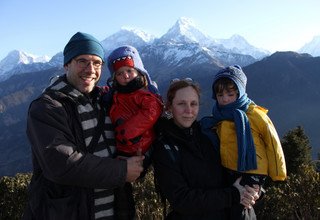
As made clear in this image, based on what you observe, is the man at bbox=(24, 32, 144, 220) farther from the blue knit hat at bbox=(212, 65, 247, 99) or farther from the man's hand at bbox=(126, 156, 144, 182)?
the blue knit hat at bbox=(212, 65, 247, 99)

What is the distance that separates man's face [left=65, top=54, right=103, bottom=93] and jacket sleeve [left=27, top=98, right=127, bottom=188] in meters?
0.36

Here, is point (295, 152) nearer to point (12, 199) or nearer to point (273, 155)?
point (12, 199)

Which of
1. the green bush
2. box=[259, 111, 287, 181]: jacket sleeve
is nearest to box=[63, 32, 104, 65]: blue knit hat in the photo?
box=[259, 111, 287, 181]: jacket sleeve

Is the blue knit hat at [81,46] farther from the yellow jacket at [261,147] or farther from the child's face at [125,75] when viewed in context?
the yellow jacket at [261,147]

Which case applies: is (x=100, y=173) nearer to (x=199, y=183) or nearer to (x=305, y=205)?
(x=199, y=183)

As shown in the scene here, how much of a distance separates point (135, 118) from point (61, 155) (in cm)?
88

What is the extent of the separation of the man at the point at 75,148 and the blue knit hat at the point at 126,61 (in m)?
0.41

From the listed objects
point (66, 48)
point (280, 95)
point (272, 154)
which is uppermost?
point (280, 95)

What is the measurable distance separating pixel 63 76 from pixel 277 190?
730 centimetres

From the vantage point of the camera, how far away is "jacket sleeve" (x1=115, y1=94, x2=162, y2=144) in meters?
3.60

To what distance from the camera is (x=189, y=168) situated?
359cm

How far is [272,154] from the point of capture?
144 inches

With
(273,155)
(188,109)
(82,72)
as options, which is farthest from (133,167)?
(273,155)

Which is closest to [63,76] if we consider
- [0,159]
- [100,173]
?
[100,173]
